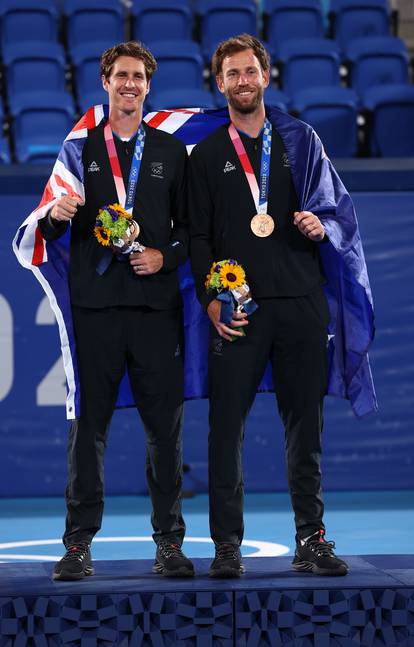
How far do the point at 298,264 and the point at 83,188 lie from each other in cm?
91

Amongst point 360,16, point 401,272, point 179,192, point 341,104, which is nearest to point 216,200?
point 179,192

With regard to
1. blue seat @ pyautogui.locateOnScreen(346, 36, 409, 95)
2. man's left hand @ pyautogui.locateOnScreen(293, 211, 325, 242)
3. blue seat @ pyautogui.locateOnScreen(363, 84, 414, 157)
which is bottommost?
man's left hand @ pyautogui.locateOnScreen(293, 211, 325, 242)

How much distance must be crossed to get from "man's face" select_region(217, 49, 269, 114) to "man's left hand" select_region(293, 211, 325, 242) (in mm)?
479

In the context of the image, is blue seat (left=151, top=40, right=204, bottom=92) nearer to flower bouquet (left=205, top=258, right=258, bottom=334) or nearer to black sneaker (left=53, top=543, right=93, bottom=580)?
flower bouquet (left=205, top=258, right=258, bottom=334)

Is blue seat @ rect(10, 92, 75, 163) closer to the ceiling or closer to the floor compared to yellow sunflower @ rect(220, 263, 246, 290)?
closer to the ceiling

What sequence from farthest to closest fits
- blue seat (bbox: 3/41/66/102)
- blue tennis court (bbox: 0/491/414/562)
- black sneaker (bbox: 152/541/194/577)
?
blue seat (bbox: 3/41/66/102) → blue tennis court (bbox: 0/491/414/562) → black sneaker (bbox: 152/541/194/577)

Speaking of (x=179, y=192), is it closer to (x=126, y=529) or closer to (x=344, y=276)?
(x=344, y=276)

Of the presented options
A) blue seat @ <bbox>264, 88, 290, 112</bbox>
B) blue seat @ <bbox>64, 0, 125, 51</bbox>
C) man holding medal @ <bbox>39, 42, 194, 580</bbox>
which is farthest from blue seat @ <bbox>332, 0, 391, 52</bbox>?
man holding medal @ <bbox>39, 42, 194, 580</bbox>

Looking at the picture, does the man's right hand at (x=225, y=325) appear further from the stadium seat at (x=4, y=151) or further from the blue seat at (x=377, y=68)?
the blue seat at (x=377, y=68)

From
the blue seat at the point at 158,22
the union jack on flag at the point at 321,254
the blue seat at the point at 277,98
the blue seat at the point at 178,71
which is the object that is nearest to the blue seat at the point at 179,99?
the blue seat at the point at 277,98

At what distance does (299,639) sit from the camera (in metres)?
4.13

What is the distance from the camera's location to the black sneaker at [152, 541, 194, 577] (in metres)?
4.32

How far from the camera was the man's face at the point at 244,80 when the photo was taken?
435 centimetres

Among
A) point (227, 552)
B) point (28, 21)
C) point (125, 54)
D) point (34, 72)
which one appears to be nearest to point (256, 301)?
point (227, 552)
